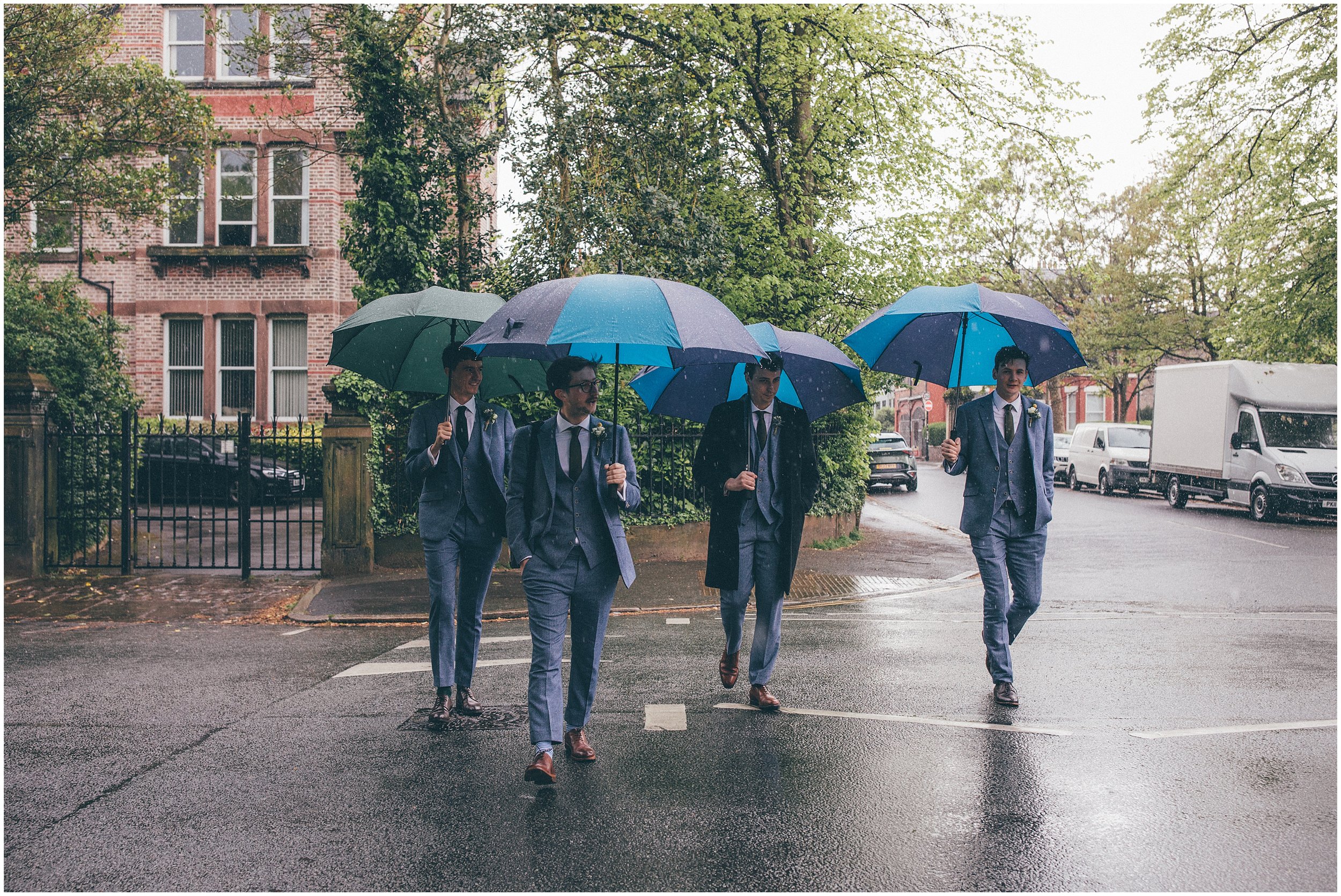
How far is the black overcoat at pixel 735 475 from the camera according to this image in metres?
5.40

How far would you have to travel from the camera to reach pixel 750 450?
5383 mm

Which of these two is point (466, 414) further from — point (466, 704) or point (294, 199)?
point (294, 199)

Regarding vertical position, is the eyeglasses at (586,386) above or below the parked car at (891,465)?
above

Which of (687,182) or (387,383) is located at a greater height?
(687,182)

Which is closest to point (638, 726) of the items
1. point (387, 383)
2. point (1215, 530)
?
point (387, 383)

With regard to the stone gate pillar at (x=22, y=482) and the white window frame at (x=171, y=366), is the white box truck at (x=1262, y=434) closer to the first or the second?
the stone gate pillar at (x=22, y=482)

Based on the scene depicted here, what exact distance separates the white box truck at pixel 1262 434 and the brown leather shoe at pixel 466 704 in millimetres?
17825

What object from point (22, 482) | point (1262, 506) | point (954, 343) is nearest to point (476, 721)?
point (954, 343)

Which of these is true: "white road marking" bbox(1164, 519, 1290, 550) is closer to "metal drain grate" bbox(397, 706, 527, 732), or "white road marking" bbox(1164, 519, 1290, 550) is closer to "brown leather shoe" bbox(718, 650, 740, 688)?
"brown leather shoe" bbox(718, 650, 740, 688)

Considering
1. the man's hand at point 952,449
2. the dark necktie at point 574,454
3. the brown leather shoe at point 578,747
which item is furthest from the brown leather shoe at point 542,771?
the man's hand at point 952,449

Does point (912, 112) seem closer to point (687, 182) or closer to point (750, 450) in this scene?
point (687, 182)

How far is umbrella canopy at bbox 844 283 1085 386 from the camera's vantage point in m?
5.93

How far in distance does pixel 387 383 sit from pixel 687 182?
386 inches

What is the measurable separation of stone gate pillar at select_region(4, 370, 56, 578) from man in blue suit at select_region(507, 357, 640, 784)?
966 cm
